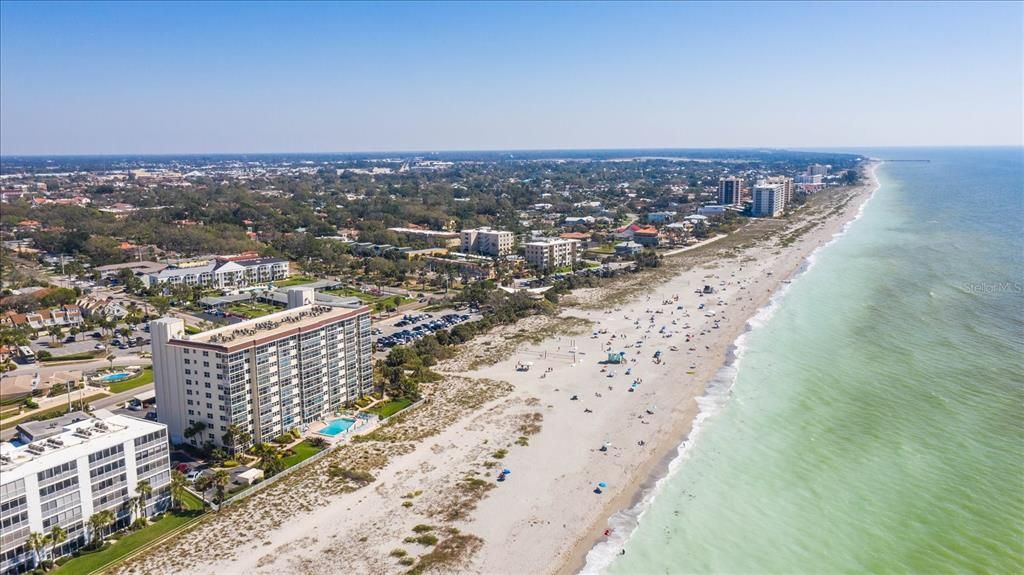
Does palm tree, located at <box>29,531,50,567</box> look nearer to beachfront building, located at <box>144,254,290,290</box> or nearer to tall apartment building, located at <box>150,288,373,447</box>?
tall apartment building, located at <box>150,288,373,447</box>

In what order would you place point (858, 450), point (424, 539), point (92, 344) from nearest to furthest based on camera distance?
1. point (424, 539)
2. point (858, 450)
3. point (92, 344)

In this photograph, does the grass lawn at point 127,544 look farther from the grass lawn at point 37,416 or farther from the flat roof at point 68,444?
the grass lawn at point 37,416

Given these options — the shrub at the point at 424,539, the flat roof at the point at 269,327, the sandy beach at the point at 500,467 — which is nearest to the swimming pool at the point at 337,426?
the sandy beach at the point at 500,467

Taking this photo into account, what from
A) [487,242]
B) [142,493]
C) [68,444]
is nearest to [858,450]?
[142,493]

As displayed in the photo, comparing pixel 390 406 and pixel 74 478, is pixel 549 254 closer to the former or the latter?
pixel 390 406

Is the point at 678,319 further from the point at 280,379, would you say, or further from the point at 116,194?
the point at 116,194

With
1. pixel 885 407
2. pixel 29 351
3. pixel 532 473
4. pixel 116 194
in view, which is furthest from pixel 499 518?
pixel 116 194

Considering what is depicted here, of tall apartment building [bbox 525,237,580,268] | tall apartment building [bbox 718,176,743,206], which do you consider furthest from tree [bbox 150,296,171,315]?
tall apartment building [bbox 718,176,743,206]
